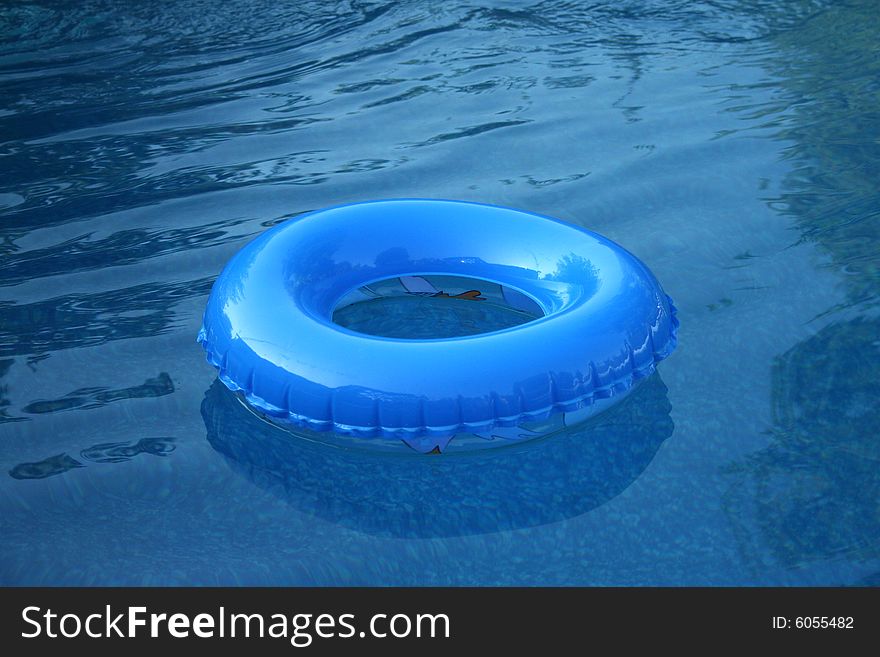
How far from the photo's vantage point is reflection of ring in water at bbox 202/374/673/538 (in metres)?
2.19

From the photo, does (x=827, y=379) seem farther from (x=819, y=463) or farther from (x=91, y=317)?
(x=91, y=317)

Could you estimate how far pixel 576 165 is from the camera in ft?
13.0

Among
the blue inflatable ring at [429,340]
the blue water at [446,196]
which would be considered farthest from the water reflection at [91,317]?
the blue inflatable ring at [429,340]

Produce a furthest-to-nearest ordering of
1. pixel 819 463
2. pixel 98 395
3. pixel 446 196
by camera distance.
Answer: pixel 446 196, pixel 98 395, pixel 819 463

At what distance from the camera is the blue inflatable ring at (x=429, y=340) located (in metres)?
2.11

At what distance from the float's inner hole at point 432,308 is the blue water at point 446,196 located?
0.49 meters

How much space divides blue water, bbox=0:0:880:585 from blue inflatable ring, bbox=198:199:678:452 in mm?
215

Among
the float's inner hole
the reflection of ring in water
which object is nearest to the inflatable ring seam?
the reflection of ring in water

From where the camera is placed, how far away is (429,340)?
2193 millimetres

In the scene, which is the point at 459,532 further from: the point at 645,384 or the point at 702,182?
the point at 702,182

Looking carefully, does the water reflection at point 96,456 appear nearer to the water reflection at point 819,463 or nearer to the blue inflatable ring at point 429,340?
the blue inflatable ring at point 429,340

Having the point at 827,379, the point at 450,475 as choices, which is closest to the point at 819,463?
the point at 827,379

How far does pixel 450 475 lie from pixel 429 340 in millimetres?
346

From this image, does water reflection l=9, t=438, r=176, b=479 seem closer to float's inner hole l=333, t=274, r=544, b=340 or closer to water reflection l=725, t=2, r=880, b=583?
float's inner hole l=333, t=274, r=544, b=340
